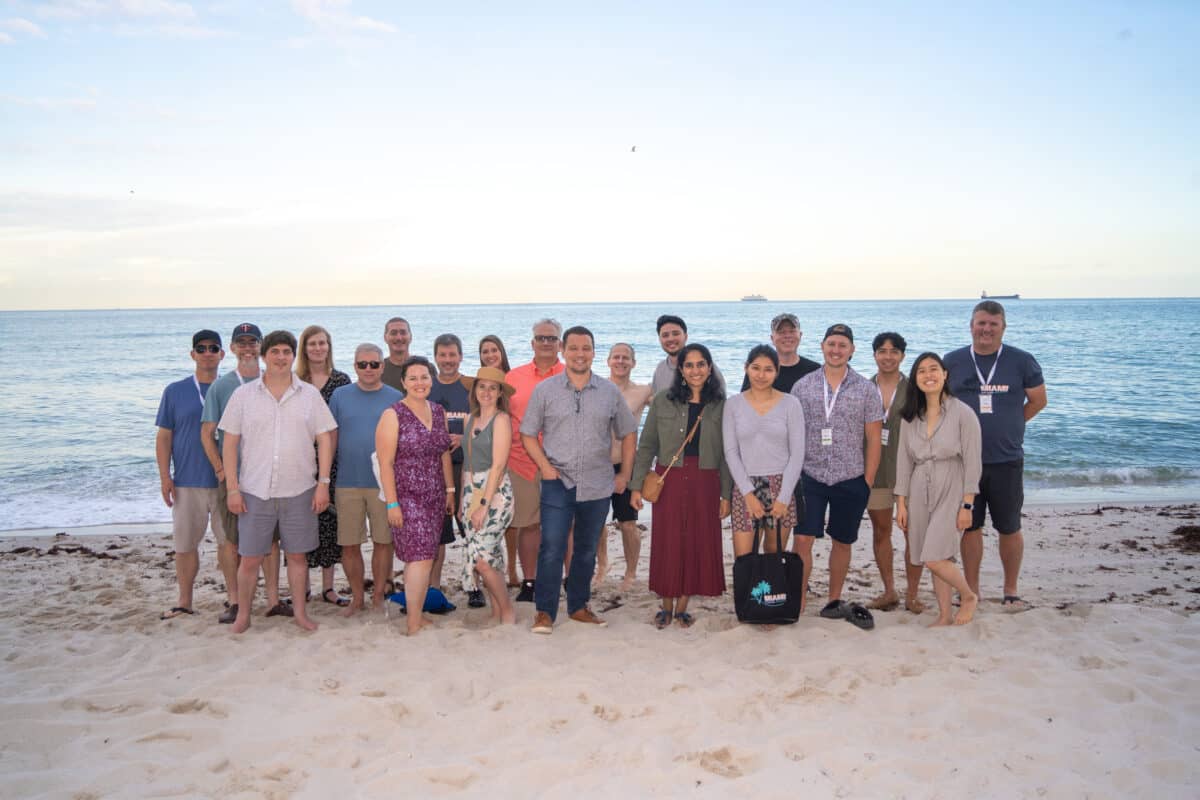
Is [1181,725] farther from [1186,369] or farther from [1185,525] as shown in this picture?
[1186,369]

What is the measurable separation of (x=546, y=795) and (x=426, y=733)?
0.71 metres

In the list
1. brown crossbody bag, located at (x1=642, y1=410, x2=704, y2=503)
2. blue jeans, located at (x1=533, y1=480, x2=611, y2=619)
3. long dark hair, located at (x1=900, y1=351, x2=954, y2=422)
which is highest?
long dark hair, located at (x1=900, y1=351, x2=954, y2=422)

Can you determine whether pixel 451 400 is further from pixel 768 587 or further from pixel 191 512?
pixel 768 587

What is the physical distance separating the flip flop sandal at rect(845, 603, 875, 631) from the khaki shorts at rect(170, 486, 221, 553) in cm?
401

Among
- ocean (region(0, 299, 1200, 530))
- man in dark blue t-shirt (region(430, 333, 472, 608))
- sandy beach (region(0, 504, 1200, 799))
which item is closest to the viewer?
sandy beach (region(0, 504, 1200, 799))

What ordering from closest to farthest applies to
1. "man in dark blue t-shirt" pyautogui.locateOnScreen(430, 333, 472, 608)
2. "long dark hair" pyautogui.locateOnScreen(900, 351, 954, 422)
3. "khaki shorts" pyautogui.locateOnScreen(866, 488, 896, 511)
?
"long dark hair" pyautogui.locateOnScreen(900, 351, 954, 422), "khaki shorts" pyautogui.locateOnScreen(866, 488, 896, 511), "man in dark blue t-shirt" pyautogui.locateOnScreen(430, 333, 472, 608)

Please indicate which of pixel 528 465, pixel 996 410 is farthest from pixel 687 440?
pixel 996 410

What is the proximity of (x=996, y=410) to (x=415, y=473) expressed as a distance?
145 inches

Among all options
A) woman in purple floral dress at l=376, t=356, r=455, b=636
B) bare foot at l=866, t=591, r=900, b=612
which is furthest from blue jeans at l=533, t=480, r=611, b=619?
bare foot at l=866, t=591, r=900, b=612

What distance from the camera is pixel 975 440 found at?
4355mm

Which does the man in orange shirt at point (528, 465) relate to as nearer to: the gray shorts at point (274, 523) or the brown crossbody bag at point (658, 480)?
the brown crossbody bag at point (658, 480)

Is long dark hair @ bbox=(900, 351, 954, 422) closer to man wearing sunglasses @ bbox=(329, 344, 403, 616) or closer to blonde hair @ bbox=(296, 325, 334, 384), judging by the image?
man wearing sunglasses @ bbox=(329, 344, 403, 616)

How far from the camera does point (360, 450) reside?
4.71 m

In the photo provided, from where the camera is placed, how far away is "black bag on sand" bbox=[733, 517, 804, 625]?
4383mm
